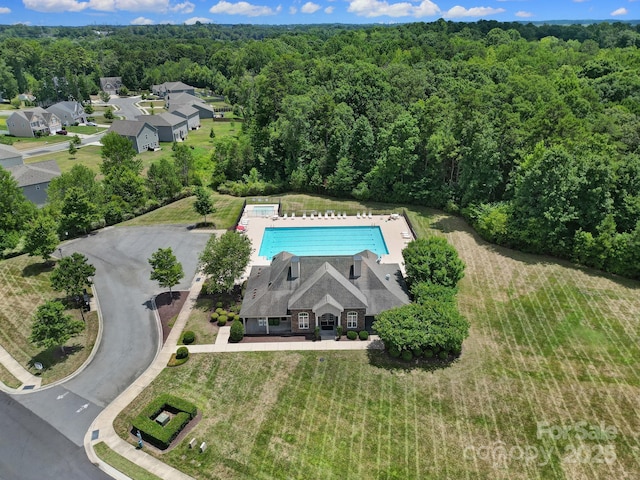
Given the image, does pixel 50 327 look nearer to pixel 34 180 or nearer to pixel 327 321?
pixel 327 321

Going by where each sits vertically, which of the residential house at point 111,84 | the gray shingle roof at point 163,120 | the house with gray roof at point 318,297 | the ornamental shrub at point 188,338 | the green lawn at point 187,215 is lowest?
the residential house at point 111,84

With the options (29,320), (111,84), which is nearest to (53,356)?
(29,320)

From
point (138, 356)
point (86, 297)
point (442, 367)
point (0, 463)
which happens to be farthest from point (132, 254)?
point (442, 367)

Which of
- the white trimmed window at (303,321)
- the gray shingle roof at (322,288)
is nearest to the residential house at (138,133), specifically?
the gray shingle roof at (322,288)

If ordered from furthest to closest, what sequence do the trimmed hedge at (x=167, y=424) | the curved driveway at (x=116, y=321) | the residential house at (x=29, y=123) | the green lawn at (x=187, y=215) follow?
1. the residential house at (x=29, y=123)
2. the green lawn at (x=187, y=215)
3. the curved driveway at (x=116, y=321)
4. the trimmed hedge at (x=167, y=424)

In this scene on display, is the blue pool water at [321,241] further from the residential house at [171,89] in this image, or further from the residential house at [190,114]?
the residential house at [171,89]

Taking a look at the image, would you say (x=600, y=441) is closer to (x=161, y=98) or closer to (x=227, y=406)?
(x=227, y=406)
